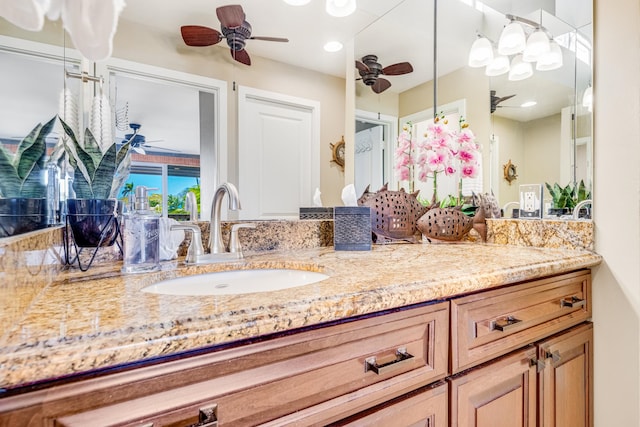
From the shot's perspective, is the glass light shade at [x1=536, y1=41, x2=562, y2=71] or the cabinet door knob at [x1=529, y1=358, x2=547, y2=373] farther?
the glass light shade at [x1=536, y1=41, x2=562, y2=71]

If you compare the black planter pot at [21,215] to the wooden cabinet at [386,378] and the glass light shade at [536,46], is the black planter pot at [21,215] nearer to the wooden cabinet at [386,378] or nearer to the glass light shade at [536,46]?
the wooden cabinet at [386,378]

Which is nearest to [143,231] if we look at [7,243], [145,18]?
[7,243]

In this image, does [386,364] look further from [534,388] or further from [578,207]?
[578,207]

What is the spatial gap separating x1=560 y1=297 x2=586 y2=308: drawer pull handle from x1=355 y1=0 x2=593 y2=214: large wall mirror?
0.46 meters

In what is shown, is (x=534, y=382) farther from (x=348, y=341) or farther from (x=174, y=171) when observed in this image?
(x=174, y=171)

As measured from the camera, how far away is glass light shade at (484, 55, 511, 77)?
1.66 meters

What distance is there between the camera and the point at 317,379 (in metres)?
0.55

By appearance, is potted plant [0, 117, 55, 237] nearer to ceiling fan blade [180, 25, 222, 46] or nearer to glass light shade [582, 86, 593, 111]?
ceiling fan blade [180, 25, 222, 46]

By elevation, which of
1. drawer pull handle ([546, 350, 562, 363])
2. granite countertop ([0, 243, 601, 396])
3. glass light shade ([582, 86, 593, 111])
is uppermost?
glass light shade ([582, 86, 593, 111])

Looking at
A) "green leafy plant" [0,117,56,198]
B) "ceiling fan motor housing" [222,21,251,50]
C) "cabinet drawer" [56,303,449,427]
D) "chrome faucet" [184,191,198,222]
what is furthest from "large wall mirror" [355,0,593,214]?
"green leafy plant" [0,117,56,198]

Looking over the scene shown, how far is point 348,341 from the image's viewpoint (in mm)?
591

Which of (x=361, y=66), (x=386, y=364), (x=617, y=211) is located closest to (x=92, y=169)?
(x=386, y=364)

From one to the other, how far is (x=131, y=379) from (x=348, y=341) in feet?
1.11

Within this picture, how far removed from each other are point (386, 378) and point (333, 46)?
133 cm
